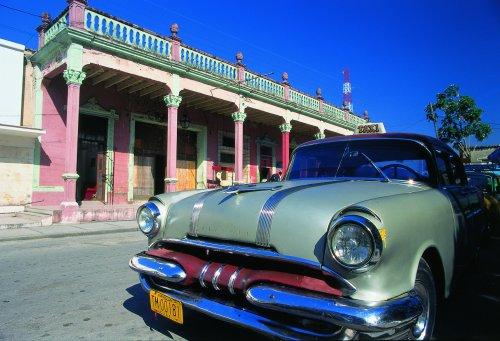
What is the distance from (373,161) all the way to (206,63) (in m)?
13.2

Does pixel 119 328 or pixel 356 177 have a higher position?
pixel 356 177

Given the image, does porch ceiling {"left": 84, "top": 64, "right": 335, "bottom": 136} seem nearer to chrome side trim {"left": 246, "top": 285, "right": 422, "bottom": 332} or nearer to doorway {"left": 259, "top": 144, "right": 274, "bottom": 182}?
doorway {"left": 259, "top": 144, "right": 274, "bottom": 182}

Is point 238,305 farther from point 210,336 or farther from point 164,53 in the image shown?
point 164,53

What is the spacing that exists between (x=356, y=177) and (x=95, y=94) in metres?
13.3

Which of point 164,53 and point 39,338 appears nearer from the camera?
point 39,338

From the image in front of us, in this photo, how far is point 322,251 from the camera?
2.15m

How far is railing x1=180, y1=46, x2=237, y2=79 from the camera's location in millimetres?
14805

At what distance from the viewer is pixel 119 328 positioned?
124 inches

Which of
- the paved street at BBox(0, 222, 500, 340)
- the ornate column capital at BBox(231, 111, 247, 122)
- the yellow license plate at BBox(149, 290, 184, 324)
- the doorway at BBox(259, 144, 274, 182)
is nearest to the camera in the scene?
the yellow license plate at BBox(149, 290, 184, 324)

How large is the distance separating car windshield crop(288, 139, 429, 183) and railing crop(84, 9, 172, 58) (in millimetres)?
10669

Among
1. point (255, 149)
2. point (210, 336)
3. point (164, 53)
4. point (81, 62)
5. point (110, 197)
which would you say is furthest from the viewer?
point (255, 149)

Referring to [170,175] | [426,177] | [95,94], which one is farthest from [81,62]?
[426,177]

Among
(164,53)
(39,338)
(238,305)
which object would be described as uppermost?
(164,53)

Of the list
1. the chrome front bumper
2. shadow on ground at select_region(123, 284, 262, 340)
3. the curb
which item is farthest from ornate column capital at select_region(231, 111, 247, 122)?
the chrome front bumper
